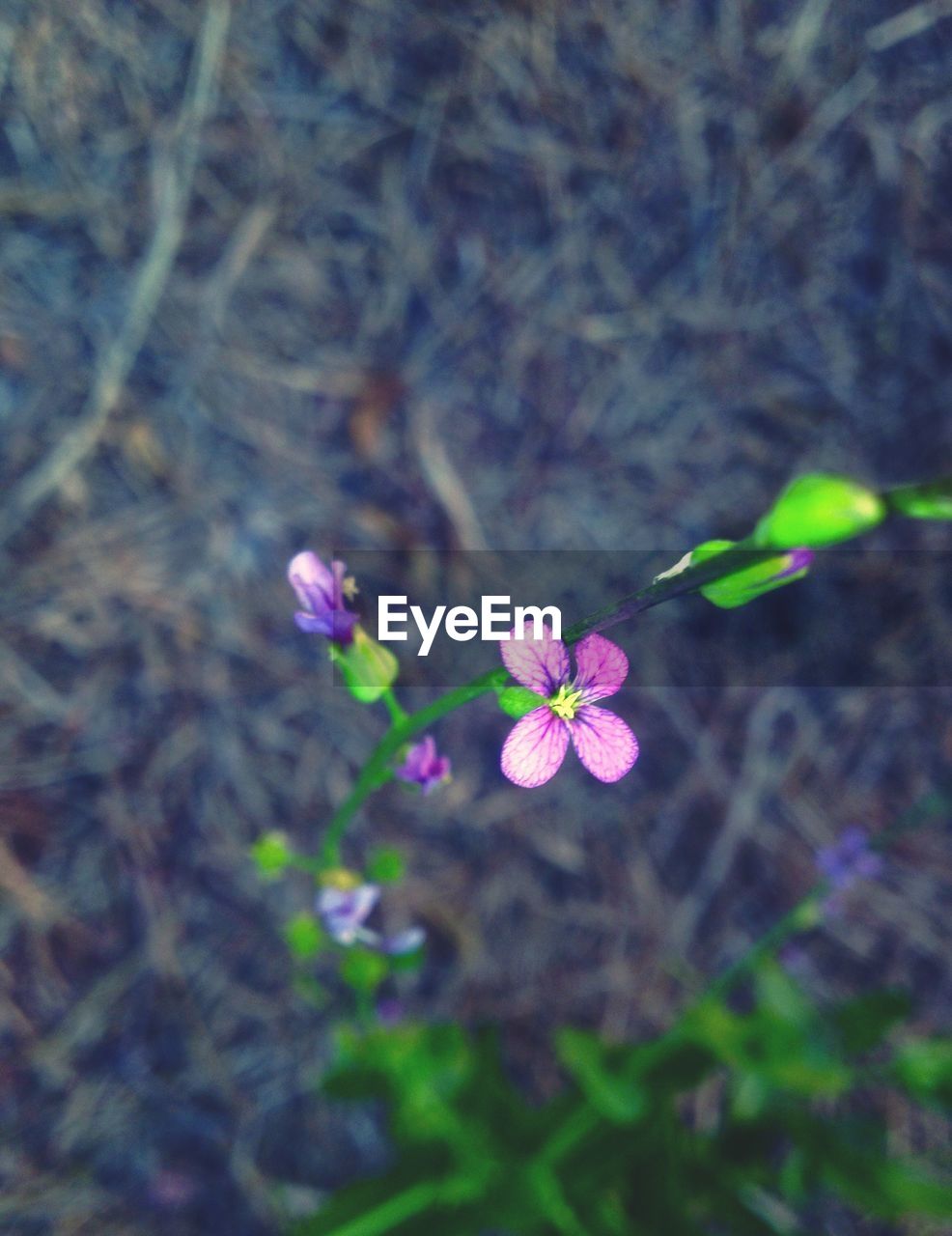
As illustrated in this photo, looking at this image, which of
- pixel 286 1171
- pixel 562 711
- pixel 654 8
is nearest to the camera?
pixel 562 711

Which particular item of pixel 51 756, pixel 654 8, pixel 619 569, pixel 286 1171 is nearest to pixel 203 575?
pixel 51 756

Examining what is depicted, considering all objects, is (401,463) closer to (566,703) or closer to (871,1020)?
(566,703)

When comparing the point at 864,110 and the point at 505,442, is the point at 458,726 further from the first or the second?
the point at 864,110

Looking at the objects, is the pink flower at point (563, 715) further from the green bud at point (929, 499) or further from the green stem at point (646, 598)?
the green bud at point (929, 499)

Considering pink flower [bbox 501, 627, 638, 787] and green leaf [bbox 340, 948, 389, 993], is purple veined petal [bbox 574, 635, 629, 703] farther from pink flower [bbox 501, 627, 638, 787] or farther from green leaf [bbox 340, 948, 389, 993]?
green leaf [bbox 340, 948, 389, 993]

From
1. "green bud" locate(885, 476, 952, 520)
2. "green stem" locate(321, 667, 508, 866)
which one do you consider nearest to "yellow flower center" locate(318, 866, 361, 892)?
"green stem" locate(321, 667, 508, 866)

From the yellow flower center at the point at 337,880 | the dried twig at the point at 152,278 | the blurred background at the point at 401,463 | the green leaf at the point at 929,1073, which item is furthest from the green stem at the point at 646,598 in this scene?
the dried twig at the point at 152,278
